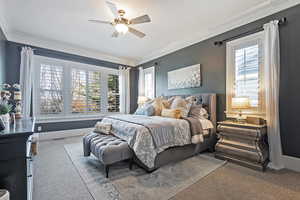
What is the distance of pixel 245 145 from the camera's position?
8.48 feet

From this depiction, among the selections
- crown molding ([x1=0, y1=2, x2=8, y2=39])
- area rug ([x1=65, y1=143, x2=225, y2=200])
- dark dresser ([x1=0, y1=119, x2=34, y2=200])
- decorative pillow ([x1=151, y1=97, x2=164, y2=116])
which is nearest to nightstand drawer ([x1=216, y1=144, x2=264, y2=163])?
area rug ([x1=65, y1=143, x2=225, y2=200])

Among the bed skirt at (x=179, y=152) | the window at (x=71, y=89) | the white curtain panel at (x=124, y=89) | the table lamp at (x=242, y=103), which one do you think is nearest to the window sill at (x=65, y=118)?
the window at (x=71, y=89)

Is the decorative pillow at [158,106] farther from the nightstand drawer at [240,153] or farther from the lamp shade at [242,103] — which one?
the lamp shade at [242,103]

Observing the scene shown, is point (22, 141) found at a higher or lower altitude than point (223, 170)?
higher

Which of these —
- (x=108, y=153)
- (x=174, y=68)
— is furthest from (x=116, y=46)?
(x=108, y=153)

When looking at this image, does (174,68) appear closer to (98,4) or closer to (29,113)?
(98,4)

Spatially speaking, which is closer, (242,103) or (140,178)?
(140,178)

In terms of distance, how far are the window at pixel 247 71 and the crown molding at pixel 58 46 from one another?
13.9ft

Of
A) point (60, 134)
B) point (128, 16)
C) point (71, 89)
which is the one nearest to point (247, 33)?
point (128, 16)

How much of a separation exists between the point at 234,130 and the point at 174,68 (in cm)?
278

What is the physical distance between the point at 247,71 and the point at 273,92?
0.70m

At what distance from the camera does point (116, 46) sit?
15.9 feet

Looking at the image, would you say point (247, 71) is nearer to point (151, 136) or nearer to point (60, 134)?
point (151, 136)

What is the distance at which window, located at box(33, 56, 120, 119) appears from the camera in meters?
4.44
